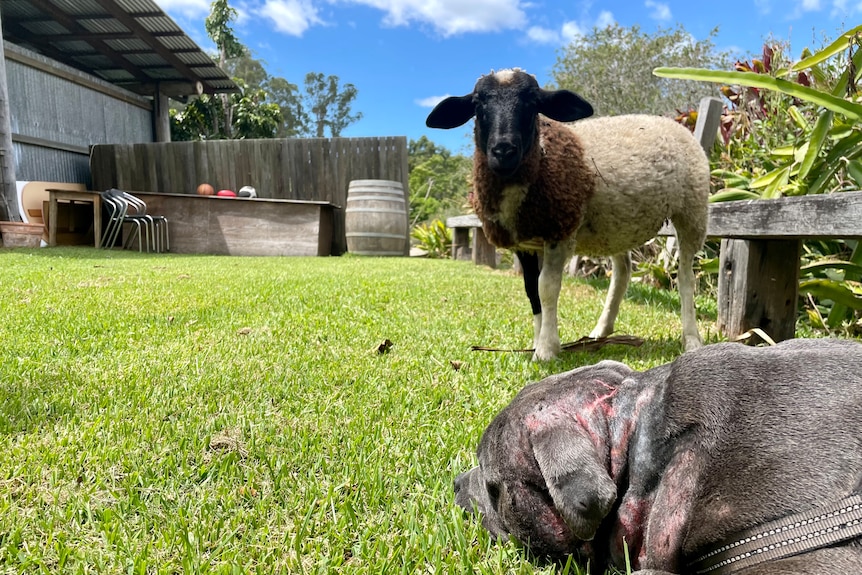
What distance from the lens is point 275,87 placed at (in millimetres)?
59469

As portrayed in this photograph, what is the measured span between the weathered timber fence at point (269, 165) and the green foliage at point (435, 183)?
213 cm

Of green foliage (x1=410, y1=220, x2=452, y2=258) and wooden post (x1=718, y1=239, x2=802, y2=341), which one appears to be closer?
wooden post (x1=718, y1=239, x2=802, y2=341)

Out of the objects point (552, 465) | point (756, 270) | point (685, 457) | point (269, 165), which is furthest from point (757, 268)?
point (269, 165)

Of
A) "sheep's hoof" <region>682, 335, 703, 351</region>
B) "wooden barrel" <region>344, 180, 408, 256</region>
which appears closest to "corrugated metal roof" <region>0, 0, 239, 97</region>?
"wooden barrel" <region>344, 180, 408, 256</region>

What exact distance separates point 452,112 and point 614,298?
Result: 1.60 m

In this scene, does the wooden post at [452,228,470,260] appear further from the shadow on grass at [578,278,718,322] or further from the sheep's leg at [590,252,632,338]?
the sheep's leg at [590,252,632,338]

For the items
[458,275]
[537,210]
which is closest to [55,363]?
[537,210]

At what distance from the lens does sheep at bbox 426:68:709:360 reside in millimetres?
2785

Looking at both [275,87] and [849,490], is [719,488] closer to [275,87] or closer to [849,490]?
[849,490]

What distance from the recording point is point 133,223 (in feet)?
36.6

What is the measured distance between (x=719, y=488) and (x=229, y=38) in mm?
30586

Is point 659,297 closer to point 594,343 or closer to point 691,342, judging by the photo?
point 691,342

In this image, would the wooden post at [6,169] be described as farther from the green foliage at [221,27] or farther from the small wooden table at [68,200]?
the green foliage at [221,27]

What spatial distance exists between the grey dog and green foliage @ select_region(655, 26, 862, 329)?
220cm
